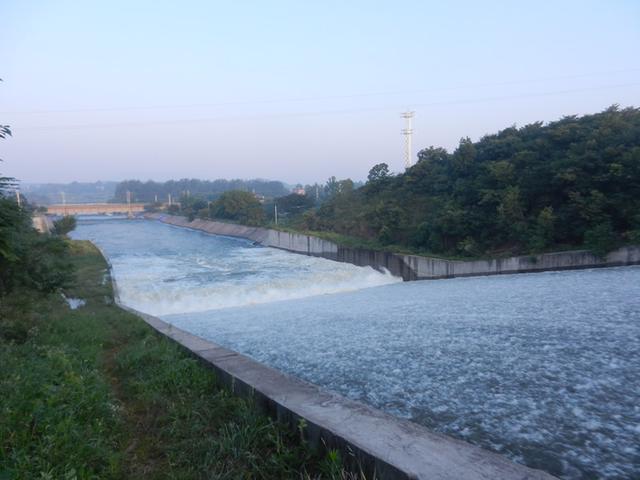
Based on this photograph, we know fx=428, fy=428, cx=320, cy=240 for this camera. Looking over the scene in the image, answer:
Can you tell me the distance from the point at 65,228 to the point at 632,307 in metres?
39.9

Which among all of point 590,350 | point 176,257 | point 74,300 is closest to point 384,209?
point 176,257

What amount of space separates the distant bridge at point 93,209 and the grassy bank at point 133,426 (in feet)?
330

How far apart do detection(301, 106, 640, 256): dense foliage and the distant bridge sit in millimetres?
83927

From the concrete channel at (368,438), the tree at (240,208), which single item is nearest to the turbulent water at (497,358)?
the concrete channel at (368,438)

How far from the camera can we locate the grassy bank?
2.74m

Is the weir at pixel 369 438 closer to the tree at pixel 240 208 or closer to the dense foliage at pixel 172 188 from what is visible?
the tree at pixel 240 208

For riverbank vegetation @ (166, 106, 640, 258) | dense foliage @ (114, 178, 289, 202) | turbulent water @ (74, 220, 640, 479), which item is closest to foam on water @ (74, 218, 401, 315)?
turbulent water @ (74, 220, 640, 479)

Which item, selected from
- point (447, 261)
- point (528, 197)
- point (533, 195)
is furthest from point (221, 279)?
point (533, 195)

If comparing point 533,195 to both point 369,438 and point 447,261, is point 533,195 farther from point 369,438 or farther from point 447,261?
point 369,438

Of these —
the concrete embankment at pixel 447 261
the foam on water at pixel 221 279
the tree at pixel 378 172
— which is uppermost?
the tree at pixel 378 172

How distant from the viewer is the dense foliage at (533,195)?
1756cm

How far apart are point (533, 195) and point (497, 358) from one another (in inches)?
713

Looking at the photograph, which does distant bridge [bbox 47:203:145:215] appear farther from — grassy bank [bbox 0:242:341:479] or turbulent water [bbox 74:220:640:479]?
grassy bank [bbox 0:242:341:479]

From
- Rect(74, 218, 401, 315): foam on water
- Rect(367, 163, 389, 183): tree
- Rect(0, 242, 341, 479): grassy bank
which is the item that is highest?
Rect(367, 163, 389, 183): tree
